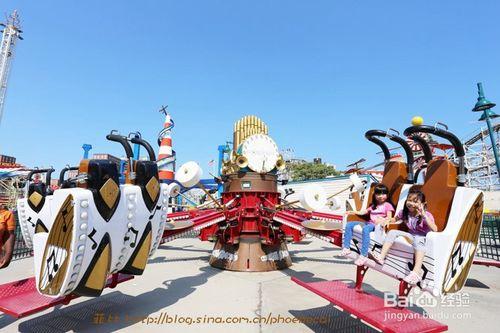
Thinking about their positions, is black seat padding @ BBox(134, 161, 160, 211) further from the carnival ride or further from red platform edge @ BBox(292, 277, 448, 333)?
→ red platform edge @ BBox(292, 277, 448, 333)

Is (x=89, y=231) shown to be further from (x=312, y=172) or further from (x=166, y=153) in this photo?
(x=312, y=172)

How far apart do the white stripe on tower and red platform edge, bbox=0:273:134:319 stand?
44.2 feet

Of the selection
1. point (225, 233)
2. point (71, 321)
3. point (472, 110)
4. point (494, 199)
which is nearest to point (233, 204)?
point (225, 233)

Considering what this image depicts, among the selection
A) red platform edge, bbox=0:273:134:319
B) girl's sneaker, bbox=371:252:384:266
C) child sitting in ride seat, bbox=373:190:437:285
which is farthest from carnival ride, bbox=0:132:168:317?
child sitting in ride seat, bbox=373:190:437:285

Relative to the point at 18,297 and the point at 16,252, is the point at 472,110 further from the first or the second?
the point at 16,252

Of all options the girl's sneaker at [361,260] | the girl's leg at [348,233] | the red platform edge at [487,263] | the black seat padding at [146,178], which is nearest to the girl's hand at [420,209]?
the girl's sneaker at [361,260]

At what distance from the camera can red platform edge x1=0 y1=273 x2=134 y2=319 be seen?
3386mm

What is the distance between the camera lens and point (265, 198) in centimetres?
774

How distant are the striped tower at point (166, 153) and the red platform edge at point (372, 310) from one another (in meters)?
14.4

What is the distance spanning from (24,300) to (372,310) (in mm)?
4054

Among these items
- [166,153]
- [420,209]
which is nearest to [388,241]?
[420,209]

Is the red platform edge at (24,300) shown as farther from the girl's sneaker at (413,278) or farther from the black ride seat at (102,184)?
the girl's sneaker at (413,278)

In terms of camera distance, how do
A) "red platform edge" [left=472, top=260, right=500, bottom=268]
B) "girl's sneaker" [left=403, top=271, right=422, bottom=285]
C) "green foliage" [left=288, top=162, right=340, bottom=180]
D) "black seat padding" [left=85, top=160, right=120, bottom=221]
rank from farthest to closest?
1. "green foliage" [left=288, top=162, right=340, bottom=180]
2. "red platform edge" [left=472, top=260, right=500, bottom=268]
3. "black seat padding" [left=85, top=160, right=120, bottom=221]
4. "girl's sneaker" [left=403, top=271, right=422, bottom=285]

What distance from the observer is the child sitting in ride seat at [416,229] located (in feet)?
10.00
